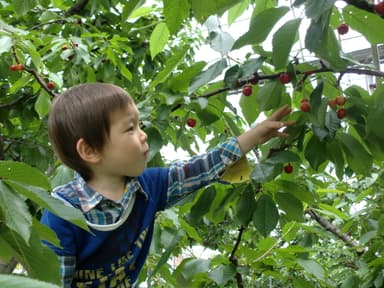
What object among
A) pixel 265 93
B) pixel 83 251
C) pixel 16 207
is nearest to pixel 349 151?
pixel 265 93

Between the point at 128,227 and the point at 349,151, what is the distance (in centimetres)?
51

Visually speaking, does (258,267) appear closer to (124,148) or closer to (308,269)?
(308,269)

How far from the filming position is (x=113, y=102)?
123 cm

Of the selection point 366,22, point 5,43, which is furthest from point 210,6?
point 5,43

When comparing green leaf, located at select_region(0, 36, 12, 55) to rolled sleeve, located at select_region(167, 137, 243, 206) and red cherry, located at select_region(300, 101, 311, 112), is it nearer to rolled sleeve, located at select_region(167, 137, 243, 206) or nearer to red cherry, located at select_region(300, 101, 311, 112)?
rolled sleeve, located at select_region(167, 137, 243, 206)

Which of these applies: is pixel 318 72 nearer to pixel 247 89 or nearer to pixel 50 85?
pixel 247 89

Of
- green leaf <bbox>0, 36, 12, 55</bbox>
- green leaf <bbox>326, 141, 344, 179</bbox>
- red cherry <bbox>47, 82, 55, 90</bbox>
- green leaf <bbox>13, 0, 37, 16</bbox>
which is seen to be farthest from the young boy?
red cherry <bbox>47, 82, 55, 90</bbox>

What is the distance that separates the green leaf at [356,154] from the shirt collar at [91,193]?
0.47 meters

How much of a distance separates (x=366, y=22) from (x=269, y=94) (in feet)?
0.78

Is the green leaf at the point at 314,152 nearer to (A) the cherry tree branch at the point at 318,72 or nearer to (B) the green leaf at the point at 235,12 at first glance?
(A) the cherry tree branch at the point at 318,72

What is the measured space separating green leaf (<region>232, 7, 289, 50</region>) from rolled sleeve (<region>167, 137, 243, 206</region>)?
15.6 inches

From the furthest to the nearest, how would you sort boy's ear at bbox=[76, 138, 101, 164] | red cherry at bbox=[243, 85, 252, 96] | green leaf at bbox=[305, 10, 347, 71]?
boy's ear at bbox=[76, 138, 101, 164], red cherry at bbox=[243, 85, 252, 96], green leaf at bbox=[305, 10, 347, 71]

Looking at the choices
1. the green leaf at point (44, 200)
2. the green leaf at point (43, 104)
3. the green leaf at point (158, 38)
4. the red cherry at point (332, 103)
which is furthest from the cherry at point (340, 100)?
the green leaf at point (43, 104)

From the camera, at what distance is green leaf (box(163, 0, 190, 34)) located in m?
0.85
